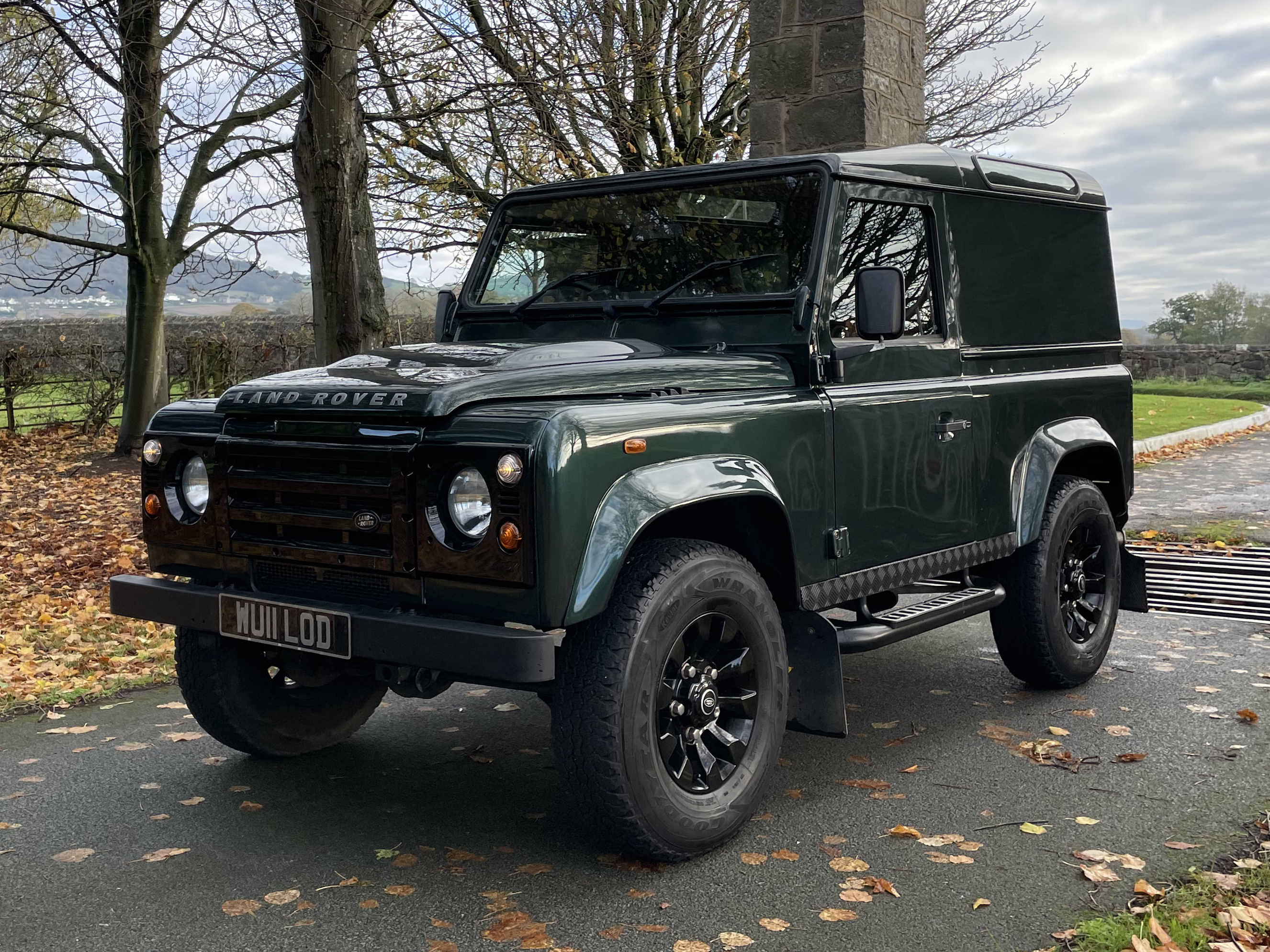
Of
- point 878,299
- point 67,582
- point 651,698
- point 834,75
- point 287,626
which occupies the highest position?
point 834,75

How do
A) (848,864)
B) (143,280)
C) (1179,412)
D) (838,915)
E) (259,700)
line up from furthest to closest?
1. (1179,412)
2. (143,280)
3. (259,700)
4. (848,864)
5. (838,915)

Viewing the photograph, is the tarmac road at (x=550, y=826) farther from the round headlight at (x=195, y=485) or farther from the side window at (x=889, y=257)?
the side window at (x=889, y=257)

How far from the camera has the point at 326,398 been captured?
3844 millimetres

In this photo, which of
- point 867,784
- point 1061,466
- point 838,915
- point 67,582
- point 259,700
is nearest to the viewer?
point 838,915

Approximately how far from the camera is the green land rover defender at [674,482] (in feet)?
11.6

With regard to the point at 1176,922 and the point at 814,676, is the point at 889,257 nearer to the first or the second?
the point at 814,676

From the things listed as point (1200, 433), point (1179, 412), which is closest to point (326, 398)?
point (1200, 433)

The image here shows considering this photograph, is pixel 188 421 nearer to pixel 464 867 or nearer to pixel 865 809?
pixel 464 867

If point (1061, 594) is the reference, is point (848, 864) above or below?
below

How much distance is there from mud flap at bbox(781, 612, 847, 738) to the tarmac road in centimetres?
31

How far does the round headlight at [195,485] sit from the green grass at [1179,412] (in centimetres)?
1551

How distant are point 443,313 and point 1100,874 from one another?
136 inches

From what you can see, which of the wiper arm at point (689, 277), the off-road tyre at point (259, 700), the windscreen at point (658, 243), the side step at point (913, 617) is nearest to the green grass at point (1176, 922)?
the side step at point (913, 617)

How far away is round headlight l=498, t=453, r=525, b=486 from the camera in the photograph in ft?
11.1
